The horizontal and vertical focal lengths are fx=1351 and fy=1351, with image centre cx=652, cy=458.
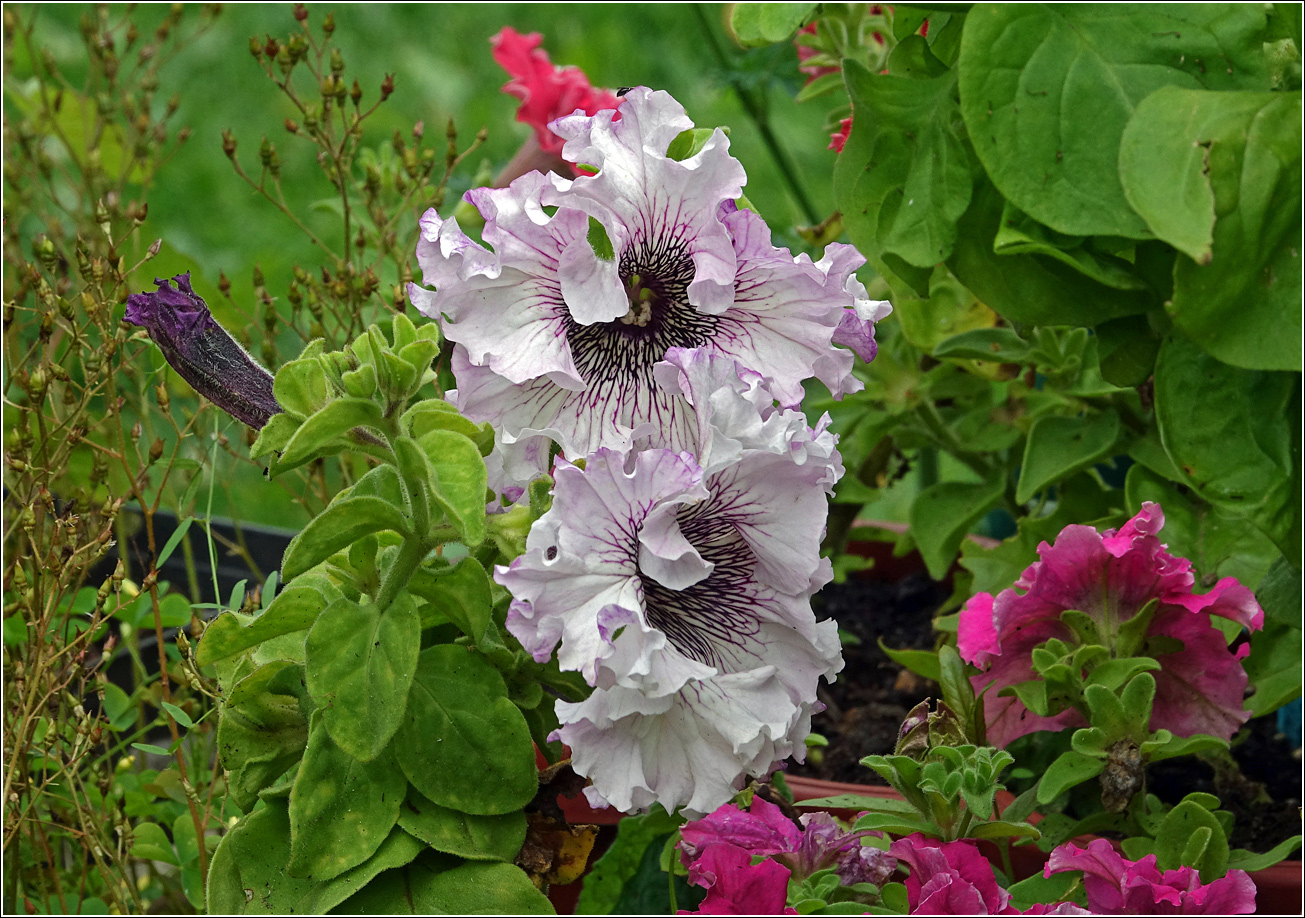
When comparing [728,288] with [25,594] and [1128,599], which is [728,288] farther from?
[25,594]

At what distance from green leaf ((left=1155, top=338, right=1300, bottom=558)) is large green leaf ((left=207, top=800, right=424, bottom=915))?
448 mm

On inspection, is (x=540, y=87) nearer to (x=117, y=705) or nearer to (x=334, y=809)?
(x=117, y=705)

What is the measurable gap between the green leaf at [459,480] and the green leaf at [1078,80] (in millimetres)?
298

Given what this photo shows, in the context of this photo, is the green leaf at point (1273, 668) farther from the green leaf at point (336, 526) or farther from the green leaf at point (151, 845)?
the green leaf at point (151, 845)

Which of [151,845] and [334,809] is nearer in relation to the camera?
[334,809]

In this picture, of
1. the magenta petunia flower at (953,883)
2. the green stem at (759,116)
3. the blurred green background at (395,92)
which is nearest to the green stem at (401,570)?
the magenta petunia flower at (953,883)

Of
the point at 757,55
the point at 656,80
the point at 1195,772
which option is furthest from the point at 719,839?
the point at 656,80

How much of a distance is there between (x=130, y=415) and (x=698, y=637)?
1.06m

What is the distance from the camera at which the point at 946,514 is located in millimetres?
1054

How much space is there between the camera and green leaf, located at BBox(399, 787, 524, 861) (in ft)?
2.10

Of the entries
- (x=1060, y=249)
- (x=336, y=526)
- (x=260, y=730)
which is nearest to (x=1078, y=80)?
(x=1060, y=249)

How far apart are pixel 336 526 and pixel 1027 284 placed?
40 centimetres

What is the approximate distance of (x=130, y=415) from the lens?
150 centimetres

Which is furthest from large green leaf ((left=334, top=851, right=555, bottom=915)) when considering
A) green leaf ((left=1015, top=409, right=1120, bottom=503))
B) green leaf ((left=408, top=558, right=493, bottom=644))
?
green leaf ((left=1015, top=409, right=1120, bottom=503))
